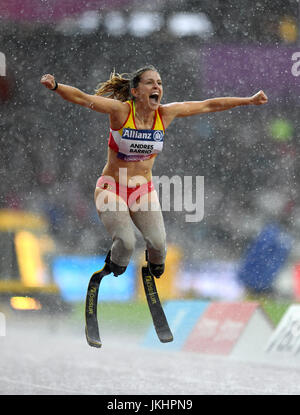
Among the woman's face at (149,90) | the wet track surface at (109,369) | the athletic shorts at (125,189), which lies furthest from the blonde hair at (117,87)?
the wet track surface at (109,369)

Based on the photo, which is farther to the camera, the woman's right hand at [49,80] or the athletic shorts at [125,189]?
the athletic shorts at [125,189]

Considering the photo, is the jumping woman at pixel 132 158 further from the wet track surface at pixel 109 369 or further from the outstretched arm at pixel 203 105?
the wet track surface at pixel 109 369

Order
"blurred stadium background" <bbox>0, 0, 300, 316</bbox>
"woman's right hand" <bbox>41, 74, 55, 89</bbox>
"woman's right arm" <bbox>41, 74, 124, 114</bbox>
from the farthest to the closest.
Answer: "blurred stadium background" <bbox>0, 0, 300, 316</bbox>, "woman's right arm" <bbox>41, 74, 124, 114</bbox>, "woman's right hand" <bbox>41, 74, 55, 89</bbox>

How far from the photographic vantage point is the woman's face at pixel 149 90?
24.4 feet

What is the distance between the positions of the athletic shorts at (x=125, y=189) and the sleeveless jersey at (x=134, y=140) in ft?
0.87

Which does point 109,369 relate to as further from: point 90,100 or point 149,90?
point 90,100

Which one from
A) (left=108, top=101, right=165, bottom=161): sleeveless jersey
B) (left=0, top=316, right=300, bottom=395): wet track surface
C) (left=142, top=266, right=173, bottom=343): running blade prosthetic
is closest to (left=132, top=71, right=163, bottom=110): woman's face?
(left=108, top=101, right=165, bottom=161): sleeveless jersey

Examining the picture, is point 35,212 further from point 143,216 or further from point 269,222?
point 143,216

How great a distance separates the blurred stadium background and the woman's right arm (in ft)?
42.3

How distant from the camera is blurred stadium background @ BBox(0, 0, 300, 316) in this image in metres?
23.8

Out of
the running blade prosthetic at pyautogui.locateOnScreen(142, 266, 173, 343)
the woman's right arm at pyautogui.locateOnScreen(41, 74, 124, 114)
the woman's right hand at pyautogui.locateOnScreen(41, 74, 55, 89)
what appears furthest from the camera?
the running blade prosthetic at pyautogui.locateOnScreen(142, 266, 173, 343)

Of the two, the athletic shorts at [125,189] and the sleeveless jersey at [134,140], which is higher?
the sleeveless jersey at [134,140]

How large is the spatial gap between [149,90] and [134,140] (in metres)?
Result: 0.46

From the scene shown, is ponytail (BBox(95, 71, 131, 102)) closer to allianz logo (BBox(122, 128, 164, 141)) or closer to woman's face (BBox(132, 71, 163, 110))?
woman's face (BBox(132, 71, 163, 110))
